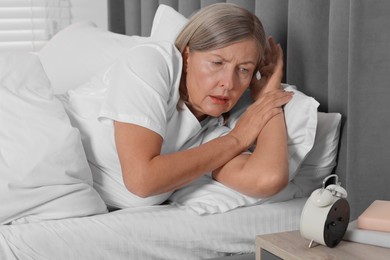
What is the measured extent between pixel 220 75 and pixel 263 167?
0.81ft

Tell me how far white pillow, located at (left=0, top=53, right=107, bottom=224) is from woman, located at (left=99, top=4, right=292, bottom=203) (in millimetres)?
106

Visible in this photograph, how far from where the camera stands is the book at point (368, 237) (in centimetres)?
117

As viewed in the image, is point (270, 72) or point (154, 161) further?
point (270, 72)

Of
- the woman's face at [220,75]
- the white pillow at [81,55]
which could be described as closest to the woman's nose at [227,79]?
the woman's face at [220,75]

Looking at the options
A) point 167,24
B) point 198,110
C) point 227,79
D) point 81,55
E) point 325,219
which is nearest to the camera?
point 325,219

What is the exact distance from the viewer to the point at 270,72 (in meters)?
1.76

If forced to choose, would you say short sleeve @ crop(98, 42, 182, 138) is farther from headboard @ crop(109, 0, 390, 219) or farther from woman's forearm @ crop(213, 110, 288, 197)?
headboard @ crop(109, 0, 390, 219)

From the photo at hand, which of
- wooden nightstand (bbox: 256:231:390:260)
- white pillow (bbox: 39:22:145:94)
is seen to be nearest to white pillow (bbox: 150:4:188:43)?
white pillow (bbox: 39:22:145:94)

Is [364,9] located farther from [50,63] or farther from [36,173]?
[50,63]

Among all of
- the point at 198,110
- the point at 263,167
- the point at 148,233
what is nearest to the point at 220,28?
the point at 198,110

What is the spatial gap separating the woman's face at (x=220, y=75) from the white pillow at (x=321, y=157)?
0.22 meters

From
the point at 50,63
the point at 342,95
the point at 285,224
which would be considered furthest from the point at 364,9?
the point at 50,63

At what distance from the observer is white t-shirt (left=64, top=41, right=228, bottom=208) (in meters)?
1.53

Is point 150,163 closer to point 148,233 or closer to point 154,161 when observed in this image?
point 154,161
